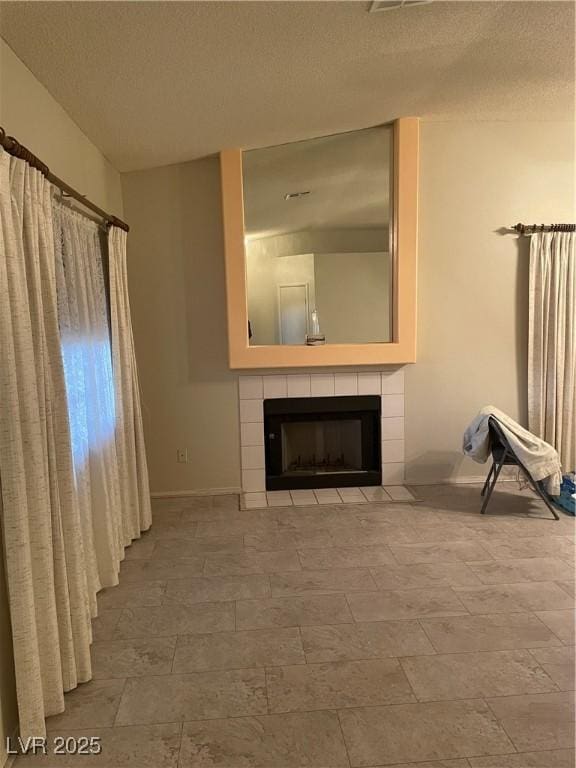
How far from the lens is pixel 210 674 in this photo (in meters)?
2.17

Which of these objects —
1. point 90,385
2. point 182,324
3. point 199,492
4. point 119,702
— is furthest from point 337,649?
point 182,324

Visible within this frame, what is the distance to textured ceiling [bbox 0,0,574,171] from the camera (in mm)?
2129

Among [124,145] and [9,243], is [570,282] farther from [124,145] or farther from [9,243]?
[9,243]

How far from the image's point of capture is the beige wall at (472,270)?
4180 mm

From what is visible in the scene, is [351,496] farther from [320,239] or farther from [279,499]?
[320,239]

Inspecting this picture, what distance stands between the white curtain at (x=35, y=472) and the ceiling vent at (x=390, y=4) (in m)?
1.53

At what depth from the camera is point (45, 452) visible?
6.37 feet

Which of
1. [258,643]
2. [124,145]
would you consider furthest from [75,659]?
[124,145]

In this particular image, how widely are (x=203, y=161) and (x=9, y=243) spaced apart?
2657 millimetres

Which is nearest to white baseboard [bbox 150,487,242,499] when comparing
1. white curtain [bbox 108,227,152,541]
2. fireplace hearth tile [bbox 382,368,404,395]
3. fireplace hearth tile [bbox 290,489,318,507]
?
fireplace hearth tile [bbox 290,489,318,507]

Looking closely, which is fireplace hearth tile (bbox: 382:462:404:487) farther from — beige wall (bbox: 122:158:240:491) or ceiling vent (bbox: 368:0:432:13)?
ceiling vent (bbox: 368:0:432:13)

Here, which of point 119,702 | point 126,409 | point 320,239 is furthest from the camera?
point 320,239

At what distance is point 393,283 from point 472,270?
0.70 m

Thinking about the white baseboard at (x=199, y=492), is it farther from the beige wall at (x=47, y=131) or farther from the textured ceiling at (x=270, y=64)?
the textured ceiling at (x=270, y=64)
